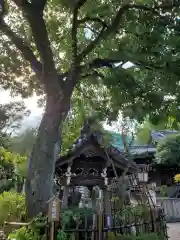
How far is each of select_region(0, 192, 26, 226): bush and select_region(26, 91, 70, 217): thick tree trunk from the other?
614mm

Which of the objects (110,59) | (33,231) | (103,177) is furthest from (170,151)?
(33,231)

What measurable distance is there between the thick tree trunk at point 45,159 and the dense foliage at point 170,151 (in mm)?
15655

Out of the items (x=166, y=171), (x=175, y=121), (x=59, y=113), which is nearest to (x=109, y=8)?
(x=59, y=113)

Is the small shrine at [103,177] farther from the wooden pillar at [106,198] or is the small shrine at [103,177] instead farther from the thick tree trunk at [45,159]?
the thick tree trunk at [45,159]

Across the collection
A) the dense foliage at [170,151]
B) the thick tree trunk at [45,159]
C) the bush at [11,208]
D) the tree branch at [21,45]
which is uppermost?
the tree branch at [21,45]

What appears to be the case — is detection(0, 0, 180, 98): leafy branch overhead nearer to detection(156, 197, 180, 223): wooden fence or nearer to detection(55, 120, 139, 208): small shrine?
detection(55, 120, 139, 208): small shrine

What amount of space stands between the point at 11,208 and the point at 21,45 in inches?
186

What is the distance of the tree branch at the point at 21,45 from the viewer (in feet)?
25.5

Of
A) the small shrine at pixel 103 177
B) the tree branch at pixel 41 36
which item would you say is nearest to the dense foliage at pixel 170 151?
the small shrine at pixel 103 177

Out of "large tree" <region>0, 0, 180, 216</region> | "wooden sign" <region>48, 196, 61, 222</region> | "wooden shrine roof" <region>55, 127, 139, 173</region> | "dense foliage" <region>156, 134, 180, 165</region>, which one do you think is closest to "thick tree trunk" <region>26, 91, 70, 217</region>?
"large tree" <region>0, 0, 180, 216</region>

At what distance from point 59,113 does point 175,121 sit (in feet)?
11.4

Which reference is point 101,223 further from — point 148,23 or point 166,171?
point 166,171

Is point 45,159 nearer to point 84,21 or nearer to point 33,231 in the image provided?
point 33,231

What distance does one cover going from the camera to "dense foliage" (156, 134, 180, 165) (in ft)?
70.8
